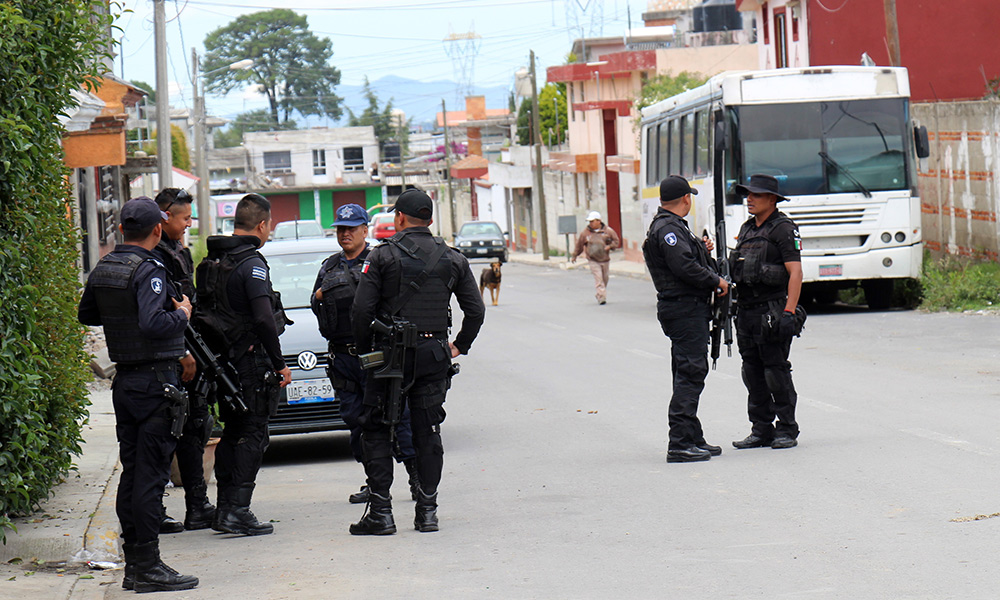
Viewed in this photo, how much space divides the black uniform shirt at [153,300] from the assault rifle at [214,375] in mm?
824

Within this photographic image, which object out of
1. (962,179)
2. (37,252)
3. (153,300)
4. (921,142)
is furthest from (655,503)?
(962,179)

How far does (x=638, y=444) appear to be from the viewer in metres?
9.70

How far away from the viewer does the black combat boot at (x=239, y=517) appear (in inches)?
288

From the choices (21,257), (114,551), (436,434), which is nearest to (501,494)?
(436,434)

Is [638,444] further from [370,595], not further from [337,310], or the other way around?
[370,595]

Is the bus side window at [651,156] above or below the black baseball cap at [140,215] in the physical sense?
above

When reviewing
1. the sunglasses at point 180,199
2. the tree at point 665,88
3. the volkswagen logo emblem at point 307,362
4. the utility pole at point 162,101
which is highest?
the tree at point 665,88

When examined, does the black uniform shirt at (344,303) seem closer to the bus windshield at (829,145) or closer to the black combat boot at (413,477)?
the black combat boot at (413,477)

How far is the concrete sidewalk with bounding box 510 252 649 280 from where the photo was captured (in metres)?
39.0

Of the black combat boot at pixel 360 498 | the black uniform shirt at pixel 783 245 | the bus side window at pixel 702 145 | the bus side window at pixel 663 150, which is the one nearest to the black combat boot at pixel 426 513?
the black combat boot at pixel 360 498

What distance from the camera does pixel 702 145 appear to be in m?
21.3

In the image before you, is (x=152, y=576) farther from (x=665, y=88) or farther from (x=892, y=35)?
(x=665, y=88)

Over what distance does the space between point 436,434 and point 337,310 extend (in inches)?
61.1

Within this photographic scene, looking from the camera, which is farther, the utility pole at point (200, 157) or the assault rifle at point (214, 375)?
the utility pole at point (200, 157)
